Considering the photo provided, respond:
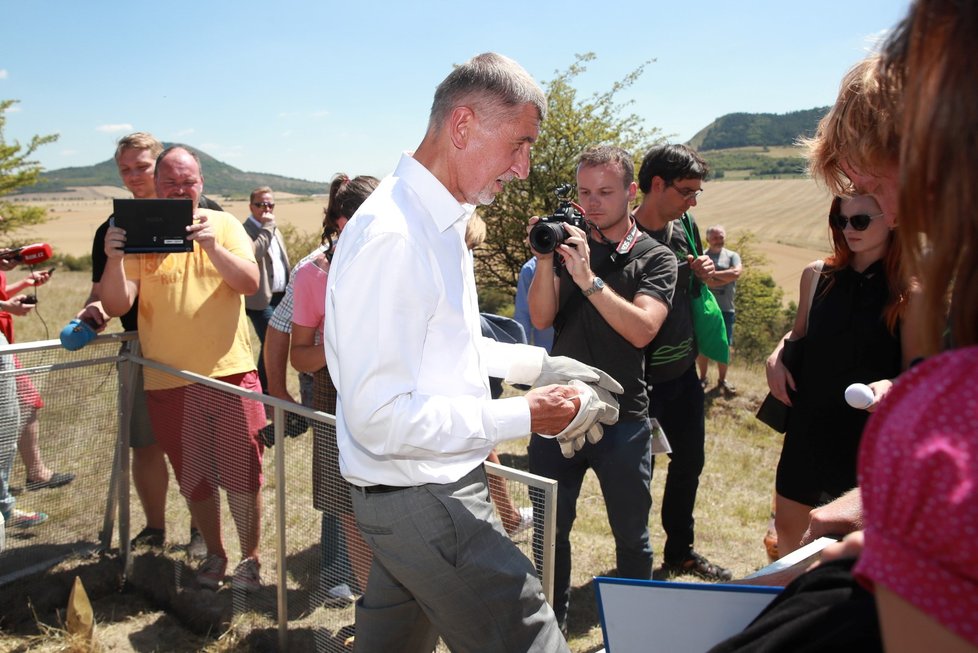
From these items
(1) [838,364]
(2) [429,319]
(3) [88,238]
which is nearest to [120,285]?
(2) [429,319]

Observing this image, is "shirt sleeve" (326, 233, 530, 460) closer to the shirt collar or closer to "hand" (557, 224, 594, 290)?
the shirt collar

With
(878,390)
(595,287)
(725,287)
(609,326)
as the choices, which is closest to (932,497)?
(878,390)

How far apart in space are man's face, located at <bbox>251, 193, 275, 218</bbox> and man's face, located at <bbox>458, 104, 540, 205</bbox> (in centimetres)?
613

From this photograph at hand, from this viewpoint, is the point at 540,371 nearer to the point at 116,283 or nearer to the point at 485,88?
the point at 485,88

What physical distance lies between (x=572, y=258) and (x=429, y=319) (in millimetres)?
1395

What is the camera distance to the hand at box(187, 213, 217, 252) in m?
3.58

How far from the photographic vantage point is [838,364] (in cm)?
276

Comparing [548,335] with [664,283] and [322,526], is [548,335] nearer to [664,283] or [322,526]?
[664,283]

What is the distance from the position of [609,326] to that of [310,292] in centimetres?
141

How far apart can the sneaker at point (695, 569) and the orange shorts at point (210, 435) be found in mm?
2406

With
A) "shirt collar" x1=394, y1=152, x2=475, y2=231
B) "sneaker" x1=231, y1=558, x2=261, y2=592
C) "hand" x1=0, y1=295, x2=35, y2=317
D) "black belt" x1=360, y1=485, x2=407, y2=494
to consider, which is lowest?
"sneaker" x1=231, y1=558, x2=261, y2=592

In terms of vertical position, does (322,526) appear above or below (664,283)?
below

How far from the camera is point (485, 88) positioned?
194cm

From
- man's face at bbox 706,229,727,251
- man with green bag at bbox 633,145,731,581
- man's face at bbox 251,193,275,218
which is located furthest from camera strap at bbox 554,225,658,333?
man's face at bbox 706,229,727,251
